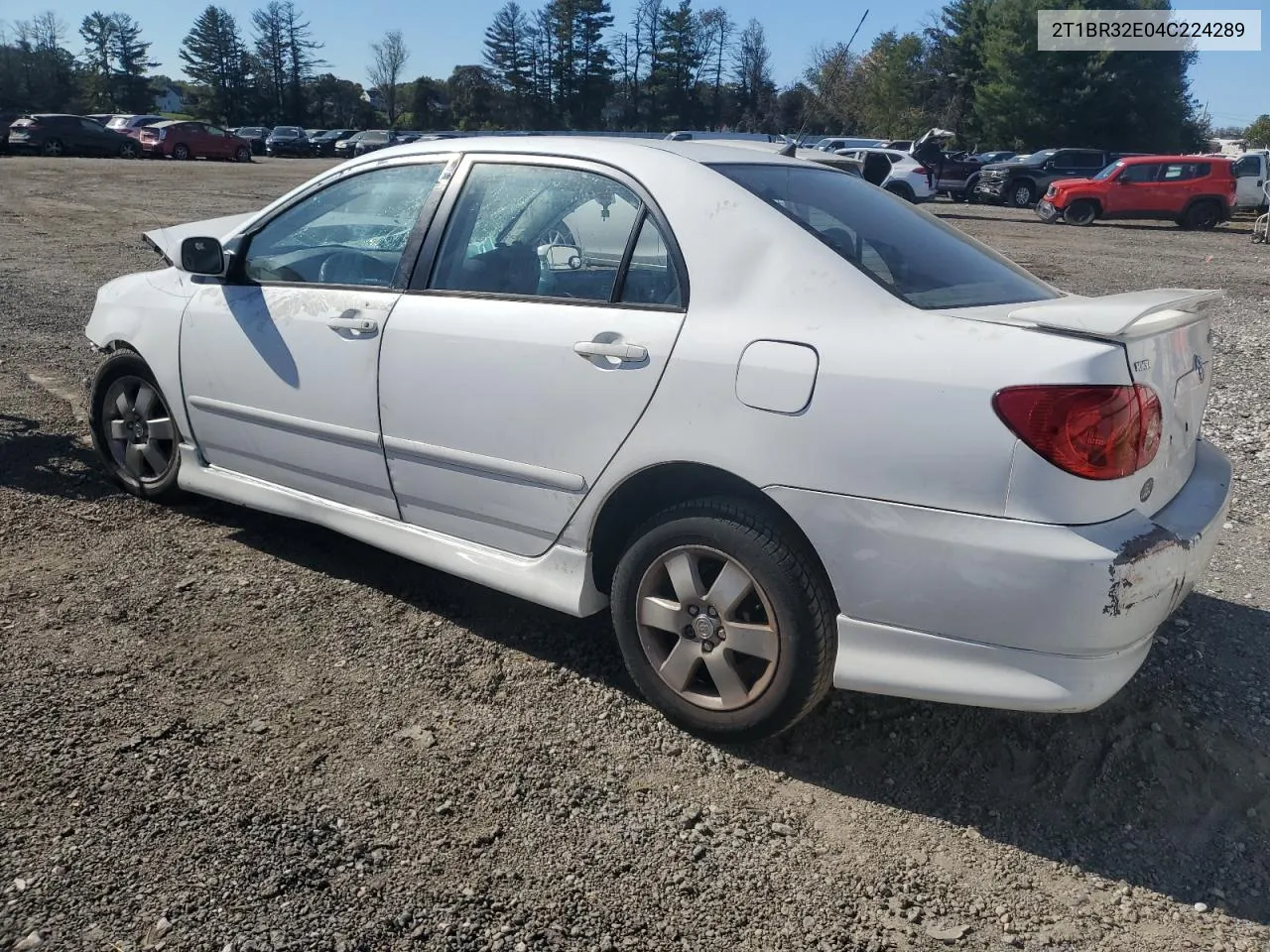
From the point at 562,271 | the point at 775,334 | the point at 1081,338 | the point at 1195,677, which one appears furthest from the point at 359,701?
the point at 1195,677

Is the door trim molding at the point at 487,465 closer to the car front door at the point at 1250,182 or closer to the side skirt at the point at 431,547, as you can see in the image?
the side skirt at the point at 431,547

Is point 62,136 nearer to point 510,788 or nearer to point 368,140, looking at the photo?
point 368,140

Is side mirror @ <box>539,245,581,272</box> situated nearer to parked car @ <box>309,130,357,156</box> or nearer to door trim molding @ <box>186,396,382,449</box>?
door trim molding @ <box>186,396,382,449</box>

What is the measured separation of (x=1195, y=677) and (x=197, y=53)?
315 feet

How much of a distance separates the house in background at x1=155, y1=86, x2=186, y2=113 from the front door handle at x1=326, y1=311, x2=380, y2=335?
9903cm

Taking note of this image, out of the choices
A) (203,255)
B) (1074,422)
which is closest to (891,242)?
(1074,422)

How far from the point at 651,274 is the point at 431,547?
4.00 feet

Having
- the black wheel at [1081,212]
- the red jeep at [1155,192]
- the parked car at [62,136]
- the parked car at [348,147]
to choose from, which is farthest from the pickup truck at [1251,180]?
the parked car at [62,136]

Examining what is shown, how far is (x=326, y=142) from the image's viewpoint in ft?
177

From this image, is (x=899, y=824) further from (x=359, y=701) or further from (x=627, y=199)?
(x=627, y=199)

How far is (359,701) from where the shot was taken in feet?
10.6

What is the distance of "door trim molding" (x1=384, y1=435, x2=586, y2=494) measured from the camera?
3141mm

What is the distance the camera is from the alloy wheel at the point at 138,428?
14.9 feet

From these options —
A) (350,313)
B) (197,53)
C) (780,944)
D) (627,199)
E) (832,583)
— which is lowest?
(780,944)
